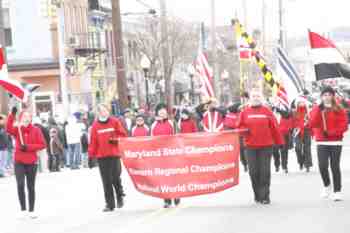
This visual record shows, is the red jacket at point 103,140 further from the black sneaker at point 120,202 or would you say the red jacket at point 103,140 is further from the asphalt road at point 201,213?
the asphalt road at point 201,213

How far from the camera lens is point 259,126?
54.7 feet

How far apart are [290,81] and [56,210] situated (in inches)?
287

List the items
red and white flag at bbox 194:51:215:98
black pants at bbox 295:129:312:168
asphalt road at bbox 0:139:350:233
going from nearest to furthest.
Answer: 1. asphalt road at bbox 0:139:350:233
2. black pants at bbox 295:129:312:168
3. red and white flag at bbox 194:51:215:98

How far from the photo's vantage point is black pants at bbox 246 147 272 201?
55.1 feet

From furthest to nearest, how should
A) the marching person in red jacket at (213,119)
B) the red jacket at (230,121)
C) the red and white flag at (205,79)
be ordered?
the red and white flag at (205,79) < the red jacket at (230,121) < the marching person in red jacket at (213,119)

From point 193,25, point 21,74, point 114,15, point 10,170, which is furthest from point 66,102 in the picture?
point 193,25

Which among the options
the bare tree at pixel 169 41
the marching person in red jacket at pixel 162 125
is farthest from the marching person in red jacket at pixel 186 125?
the bare tree at pixel 169 41

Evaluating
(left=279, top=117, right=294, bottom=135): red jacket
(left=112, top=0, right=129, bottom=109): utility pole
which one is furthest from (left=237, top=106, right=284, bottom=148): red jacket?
(left=112, top=0, right=129, bottom=109): utility pole

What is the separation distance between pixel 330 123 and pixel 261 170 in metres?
1.33

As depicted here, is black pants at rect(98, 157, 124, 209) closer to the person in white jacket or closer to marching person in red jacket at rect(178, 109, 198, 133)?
marching person in red jacket at rect(178, 109, 198, 133)

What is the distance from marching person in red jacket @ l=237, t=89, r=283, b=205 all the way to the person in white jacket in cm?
1565

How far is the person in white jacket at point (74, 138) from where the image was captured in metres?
32.1

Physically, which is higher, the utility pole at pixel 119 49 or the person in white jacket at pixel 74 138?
the utility pole at pixel 119 49

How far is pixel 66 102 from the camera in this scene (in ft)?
126
